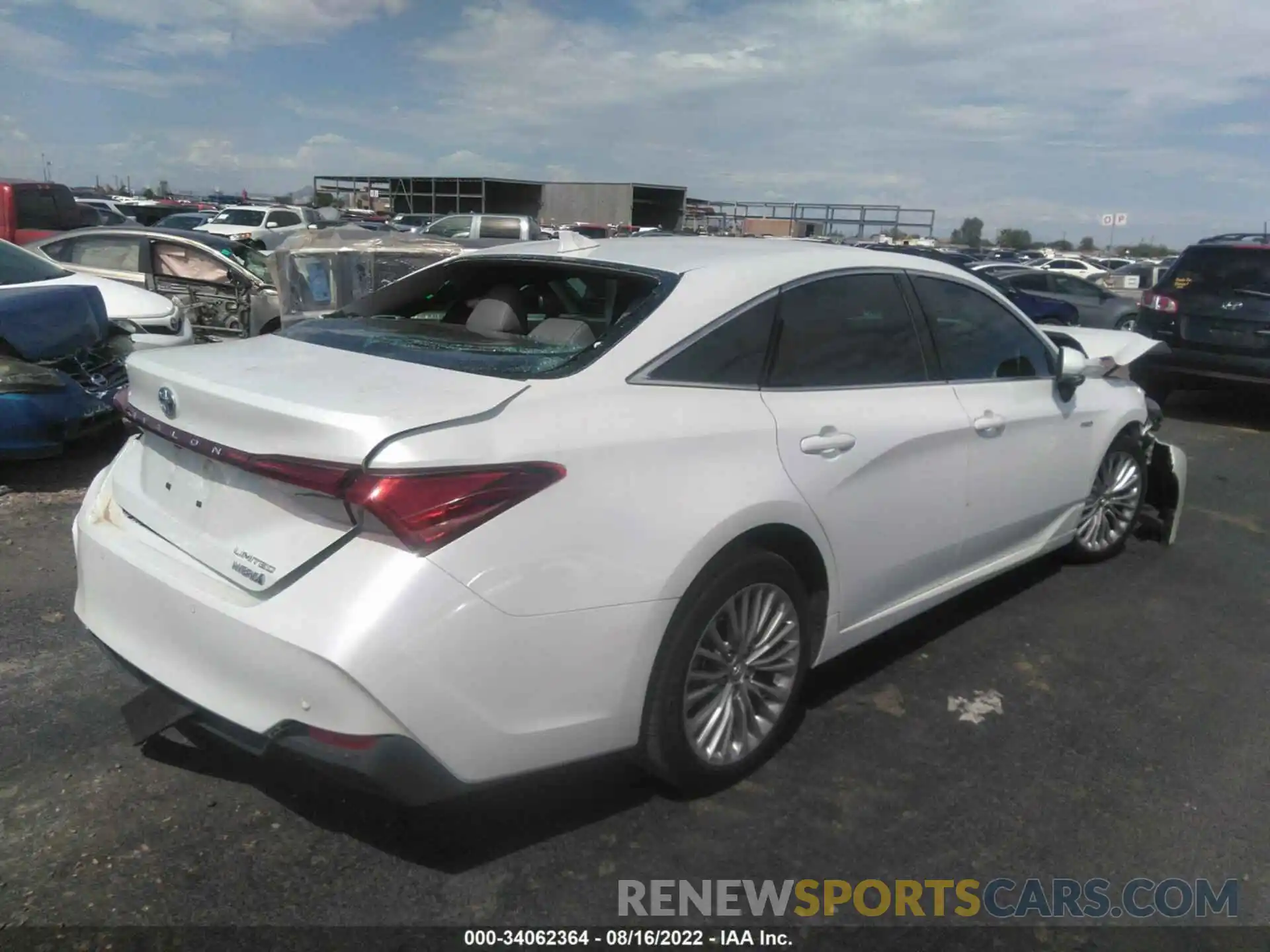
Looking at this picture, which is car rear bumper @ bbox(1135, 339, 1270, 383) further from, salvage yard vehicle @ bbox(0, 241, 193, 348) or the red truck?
the red truck

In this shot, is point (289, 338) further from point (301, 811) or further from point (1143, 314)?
point (1143, 314)

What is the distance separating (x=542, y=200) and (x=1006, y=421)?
141 ft

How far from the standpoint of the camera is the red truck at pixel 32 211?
13758 mm

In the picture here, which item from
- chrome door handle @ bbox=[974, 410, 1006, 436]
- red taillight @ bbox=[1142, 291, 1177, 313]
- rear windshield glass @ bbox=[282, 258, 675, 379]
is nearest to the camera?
rear windshield glass @ bbox=[282, 258, 675, 379]

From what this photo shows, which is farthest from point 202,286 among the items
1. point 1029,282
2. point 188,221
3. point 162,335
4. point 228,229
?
point 188,221

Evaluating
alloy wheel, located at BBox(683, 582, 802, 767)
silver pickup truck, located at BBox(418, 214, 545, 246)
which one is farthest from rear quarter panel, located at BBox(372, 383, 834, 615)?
silver pickup truck, located at BBox(418, 214, 545, 246)

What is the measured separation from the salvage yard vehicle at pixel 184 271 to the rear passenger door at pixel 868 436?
7788 mm

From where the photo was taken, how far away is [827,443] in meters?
3.14

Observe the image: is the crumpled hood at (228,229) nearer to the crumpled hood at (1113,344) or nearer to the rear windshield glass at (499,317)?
the crumpled hood at (1113,344)

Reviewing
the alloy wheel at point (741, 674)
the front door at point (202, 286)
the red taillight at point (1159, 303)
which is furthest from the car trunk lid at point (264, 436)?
the red taillight at point (1159, 303)

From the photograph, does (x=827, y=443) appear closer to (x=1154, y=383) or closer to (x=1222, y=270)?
(x=1222, y=270)

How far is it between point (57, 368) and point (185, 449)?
4.10 meters

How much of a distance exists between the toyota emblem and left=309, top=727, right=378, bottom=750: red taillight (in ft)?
3.20

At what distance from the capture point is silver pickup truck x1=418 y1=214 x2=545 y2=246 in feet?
70.5
